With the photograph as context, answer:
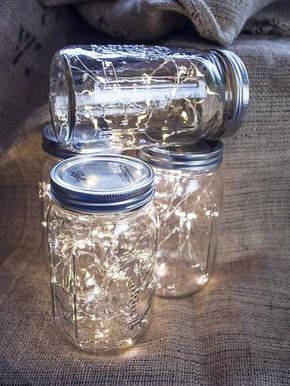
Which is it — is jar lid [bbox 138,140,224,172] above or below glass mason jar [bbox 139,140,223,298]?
above

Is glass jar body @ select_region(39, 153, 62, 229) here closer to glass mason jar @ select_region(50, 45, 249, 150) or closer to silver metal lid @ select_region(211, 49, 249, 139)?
glass mason jar @ select_region(50, 45, 249, 150)

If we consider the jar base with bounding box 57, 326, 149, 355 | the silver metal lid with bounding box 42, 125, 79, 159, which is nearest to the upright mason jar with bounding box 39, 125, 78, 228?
the silver metal lid with bounding box 42, 125, 79, 159

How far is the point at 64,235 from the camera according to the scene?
2.06 ft

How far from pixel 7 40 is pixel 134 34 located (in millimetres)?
174

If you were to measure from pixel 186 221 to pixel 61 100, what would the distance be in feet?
0.89

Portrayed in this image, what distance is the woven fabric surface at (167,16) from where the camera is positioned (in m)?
0.68

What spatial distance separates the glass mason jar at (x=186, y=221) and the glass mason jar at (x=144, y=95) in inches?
1.7

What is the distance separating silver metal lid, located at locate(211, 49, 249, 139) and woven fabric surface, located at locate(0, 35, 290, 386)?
102 mm

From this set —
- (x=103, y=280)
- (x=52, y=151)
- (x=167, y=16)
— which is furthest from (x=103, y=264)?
(x=167, y=16)

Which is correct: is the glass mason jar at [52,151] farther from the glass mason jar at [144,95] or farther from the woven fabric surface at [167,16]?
the woven fabric surface at [167,16]

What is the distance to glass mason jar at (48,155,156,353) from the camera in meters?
0.61

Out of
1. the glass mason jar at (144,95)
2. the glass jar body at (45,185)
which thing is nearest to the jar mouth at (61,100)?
the glass mason jar at (144,95)

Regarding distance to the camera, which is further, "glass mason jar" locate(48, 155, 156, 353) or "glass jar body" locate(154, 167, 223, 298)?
"glass jar body" locate(154, 167, 223, 298)

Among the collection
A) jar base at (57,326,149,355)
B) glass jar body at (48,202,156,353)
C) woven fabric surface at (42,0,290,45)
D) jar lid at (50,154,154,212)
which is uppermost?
woven fabric surface at (42,0,290,45)
